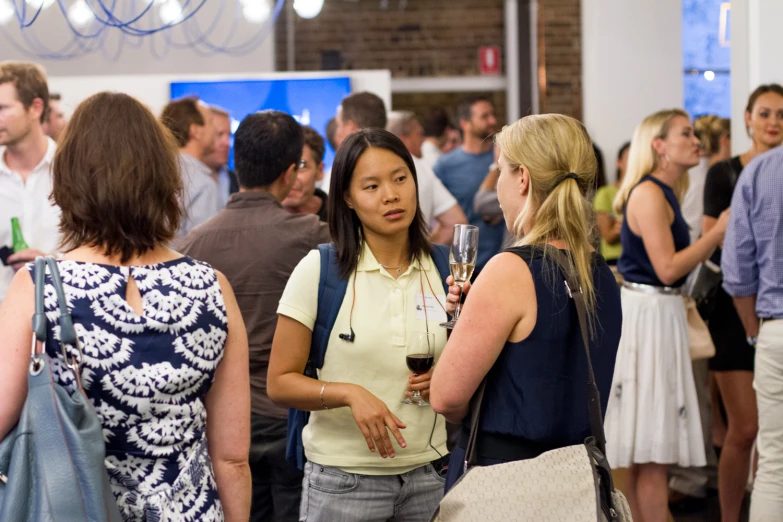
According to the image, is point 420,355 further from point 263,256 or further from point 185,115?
point 185,115

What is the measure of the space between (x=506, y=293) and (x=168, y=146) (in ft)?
2.23

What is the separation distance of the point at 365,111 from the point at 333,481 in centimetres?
232

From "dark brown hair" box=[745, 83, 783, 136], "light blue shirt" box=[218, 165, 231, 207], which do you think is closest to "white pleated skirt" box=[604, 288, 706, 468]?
"dark brown hair" box=[745, 83, 783, 136]

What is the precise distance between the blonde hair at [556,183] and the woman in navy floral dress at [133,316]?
63cm

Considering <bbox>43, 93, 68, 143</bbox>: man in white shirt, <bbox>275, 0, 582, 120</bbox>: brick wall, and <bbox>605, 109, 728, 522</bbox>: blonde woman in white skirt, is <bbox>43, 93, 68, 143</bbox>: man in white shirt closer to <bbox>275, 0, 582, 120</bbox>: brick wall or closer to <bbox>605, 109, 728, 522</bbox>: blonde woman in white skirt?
<bbox>605, 109, 728, 522</bbox>: blonde woman in white skirt

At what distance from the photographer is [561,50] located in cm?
921

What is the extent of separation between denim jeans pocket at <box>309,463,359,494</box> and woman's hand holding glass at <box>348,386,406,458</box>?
15 cm

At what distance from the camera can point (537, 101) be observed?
983cm

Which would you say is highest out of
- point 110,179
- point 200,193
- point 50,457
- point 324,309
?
point 110,179

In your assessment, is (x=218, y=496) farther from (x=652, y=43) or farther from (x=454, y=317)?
(x=652, y=43)

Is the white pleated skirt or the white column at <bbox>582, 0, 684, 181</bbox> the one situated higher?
the white column at <bbox>582, 0, 684, 181</bbox>

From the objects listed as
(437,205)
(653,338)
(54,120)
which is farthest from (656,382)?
(54,120)

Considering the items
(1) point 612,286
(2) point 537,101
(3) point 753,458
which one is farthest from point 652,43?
(1) point 612,286

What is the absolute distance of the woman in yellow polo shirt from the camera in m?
2.12
